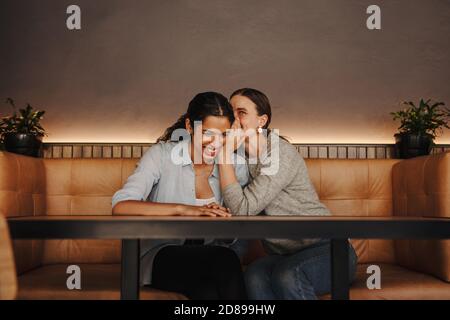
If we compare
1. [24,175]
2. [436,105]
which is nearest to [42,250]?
[24,175]

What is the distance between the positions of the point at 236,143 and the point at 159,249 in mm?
507

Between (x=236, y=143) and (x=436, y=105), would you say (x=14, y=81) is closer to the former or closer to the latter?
(x=236, y=143)

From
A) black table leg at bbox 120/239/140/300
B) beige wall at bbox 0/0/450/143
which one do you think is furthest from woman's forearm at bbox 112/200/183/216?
beige wall at bbox 0/0/450/143

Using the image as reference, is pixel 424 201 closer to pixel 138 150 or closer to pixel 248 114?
pixel 248 114

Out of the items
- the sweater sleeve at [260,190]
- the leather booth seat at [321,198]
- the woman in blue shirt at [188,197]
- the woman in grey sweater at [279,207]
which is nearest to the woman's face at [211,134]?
the woman in blue shirt at [188,197]

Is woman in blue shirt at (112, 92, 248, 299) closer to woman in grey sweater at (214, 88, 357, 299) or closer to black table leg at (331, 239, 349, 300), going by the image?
woman in grey sweater at (214, 88, 357, 299)

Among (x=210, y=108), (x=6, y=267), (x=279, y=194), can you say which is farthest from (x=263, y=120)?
(x=6, y=267)

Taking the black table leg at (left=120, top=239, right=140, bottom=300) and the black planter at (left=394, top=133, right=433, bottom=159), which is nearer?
the black table leg at (left=120, top=239, right=140, bottom=300)

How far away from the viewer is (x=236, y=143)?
1845 millimetres

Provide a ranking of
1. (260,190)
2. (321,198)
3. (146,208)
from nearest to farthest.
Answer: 1. (146,208)
2. (260,190)
3. (321,198)

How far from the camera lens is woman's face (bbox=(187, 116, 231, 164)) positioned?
6.15ft

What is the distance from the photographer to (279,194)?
5.83 feet

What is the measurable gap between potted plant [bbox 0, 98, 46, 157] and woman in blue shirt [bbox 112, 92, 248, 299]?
0.86m

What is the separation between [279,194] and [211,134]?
360 millimetres
